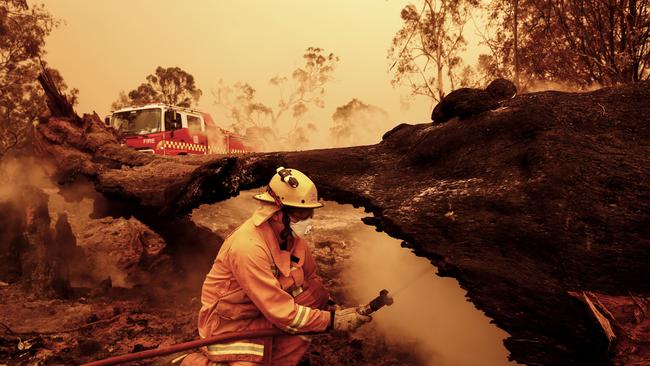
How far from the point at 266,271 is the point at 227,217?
11.2 metres

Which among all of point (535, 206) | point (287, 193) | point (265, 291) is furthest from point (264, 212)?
point (535, 206)

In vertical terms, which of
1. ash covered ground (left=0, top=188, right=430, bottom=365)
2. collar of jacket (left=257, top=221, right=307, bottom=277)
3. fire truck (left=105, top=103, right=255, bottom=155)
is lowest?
ash covered ground (left=0, top=188, right=430, bottom=365)

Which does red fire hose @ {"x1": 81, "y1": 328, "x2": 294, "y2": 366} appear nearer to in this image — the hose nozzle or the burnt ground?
the hose nozzle

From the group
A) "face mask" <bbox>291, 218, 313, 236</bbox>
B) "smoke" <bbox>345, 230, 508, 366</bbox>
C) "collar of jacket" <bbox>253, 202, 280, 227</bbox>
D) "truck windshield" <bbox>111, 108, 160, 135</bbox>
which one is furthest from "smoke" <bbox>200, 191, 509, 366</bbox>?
"truck windshield" <bbox>111, 108, 160, 135</bbox>

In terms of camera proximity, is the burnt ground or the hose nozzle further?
the hose nozzle

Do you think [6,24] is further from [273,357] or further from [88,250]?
[273,357]

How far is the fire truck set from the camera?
1246 centimetres

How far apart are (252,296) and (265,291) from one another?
99 mm

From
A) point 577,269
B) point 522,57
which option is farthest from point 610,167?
point 522,57

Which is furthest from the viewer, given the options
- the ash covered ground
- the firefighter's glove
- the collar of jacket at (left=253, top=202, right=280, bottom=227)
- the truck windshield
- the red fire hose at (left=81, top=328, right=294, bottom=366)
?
the truck windshield

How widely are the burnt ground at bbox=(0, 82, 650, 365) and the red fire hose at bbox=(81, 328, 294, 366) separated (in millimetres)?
1338

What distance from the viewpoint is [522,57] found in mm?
15500

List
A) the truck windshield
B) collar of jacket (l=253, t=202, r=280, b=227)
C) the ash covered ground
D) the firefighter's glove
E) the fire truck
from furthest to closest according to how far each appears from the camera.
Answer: the truck windshield < the fire truck < the ash covered ground < the firefighter's glove < collar of jacket (l=253, t=202, r=280, b=227)

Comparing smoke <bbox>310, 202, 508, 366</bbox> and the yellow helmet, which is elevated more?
the yellow helmet
